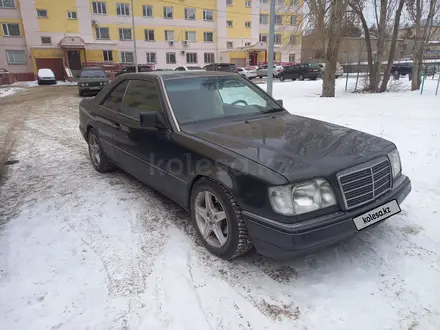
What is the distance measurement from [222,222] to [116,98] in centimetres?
254

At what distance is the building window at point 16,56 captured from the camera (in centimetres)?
3453

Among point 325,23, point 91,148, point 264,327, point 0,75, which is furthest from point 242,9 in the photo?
point 264,327

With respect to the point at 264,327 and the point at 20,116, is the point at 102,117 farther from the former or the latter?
the point at 20,116

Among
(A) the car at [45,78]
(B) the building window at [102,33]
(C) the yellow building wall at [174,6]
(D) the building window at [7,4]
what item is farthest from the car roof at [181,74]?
(D) the building window at [7,4]

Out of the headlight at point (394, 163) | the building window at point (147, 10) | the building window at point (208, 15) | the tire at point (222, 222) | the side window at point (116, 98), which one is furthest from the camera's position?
the building window at point (208, 15)

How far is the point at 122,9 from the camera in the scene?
38.3 meters

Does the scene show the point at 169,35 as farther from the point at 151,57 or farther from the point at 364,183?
the point at 364,183

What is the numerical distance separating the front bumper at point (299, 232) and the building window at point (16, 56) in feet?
133

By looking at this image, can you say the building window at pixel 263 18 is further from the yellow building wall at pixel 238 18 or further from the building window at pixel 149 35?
the building window at pixel 149 35

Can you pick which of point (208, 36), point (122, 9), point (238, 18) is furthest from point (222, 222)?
point (238, 18)

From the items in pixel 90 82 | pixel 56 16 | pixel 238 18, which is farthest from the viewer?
pixel 238 18

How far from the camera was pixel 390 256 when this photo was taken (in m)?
2.89

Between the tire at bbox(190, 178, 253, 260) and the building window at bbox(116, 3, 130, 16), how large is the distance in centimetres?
4084

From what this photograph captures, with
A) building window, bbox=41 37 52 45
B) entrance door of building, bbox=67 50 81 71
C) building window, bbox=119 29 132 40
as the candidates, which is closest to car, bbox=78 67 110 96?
entrance door of building, bbox=67 50 81 71
